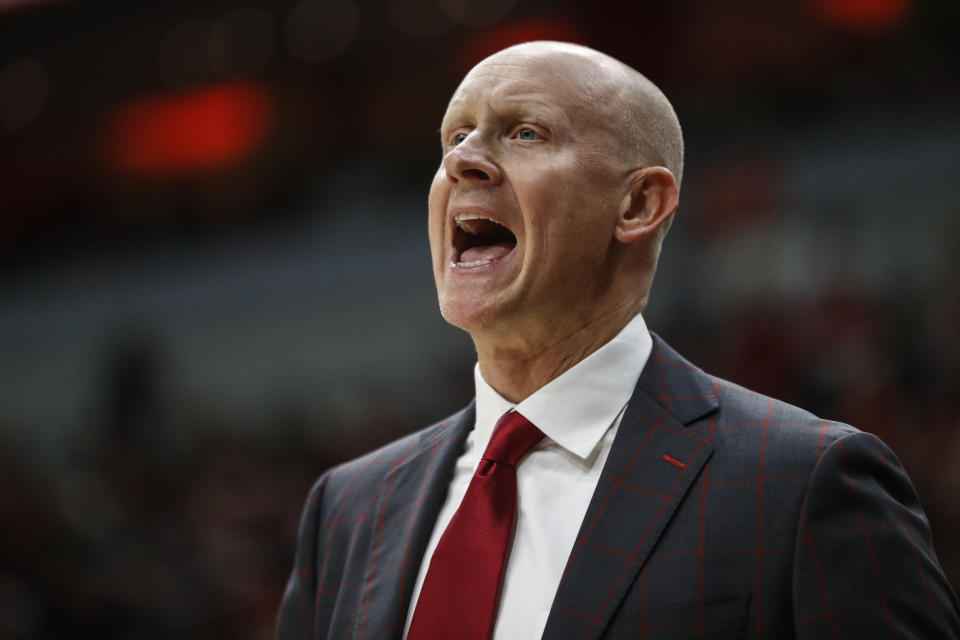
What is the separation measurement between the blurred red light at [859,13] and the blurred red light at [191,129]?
4700 mm

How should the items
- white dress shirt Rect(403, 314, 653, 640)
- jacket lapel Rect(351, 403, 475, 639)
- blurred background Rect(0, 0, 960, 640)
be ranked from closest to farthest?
white dress shirt Rect(403, 314, 653, 640) → jacket lapel Rect(351, 403, 475, 639) → blurred background Rect(0, 0, 960, 640)

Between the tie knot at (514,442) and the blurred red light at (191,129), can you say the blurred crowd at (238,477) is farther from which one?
the tie knot at (514,442)

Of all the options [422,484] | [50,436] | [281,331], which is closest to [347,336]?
[281,331]

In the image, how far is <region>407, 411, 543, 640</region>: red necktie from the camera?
161cm

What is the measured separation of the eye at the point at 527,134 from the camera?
1789mm

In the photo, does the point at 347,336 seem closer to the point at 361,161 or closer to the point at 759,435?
the point at 361,161

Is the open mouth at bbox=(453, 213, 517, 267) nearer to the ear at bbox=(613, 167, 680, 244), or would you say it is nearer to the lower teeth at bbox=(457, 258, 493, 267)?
the lower teeth at bbox=(457, 258, 493, 267)

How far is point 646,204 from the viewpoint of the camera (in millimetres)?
1824

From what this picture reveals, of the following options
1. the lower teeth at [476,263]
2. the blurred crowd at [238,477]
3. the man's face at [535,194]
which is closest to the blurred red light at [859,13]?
the blurred crowd at [238,477]

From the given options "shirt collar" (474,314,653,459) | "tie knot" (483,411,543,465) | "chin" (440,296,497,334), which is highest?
"chin" (440,296,497,334)

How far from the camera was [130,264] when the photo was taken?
9.70 meters

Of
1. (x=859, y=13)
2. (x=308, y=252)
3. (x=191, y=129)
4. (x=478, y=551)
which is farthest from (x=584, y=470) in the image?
(x=191, y=129)

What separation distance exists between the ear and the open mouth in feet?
0.60

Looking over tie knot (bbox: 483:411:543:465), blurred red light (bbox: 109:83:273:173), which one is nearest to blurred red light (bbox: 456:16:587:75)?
blurred red light (bbox: 109:83:273:173)
